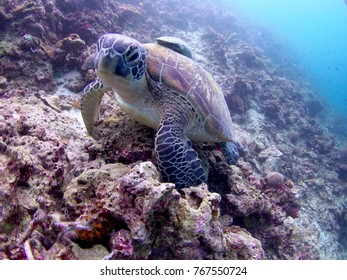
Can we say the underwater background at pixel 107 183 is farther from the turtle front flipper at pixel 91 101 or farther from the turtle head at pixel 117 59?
the turtle head at pixel 117 59

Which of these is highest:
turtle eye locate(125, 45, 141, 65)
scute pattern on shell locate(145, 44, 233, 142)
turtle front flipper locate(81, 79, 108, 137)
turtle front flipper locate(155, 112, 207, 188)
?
turtle eye locate(125, 45, 141, 65)

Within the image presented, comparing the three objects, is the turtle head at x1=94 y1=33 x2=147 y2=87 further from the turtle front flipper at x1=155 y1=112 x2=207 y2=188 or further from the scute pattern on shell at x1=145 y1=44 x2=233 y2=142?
the turtle front flipper at x1=155 y1=112 x2=207 y2=188

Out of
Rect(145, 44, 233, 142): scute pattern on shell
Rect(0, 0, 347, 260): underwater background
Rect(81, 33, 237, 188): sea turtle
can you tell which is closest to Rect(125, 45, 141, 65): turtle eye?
Rect(81, 33, 237, 188): sea turtle

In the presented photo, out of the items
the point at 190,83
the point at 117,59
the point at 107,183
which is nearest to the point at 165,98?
the point at 190,83

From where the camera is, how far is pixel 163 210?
1781 mm

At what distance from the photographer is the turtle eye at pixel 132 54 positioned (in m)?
2.47

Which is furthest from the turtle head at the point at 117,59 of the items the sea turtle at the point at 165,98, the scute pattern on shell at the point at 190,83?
the scute pattern on shell at the point at 190,83

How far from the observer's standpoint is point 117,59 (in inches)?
94.5

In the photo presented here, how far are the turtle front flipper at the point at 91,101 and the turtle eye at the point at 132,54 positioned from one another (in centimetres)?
84

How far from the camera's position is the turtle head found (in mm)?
2357

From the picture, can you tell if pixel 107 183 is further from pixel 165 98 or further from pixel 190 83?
pixel 190 83

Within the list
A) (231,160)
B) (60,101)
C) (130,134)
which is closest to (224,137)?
(231,160)

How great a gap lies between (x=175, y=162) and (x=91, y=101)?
1.61 meters
